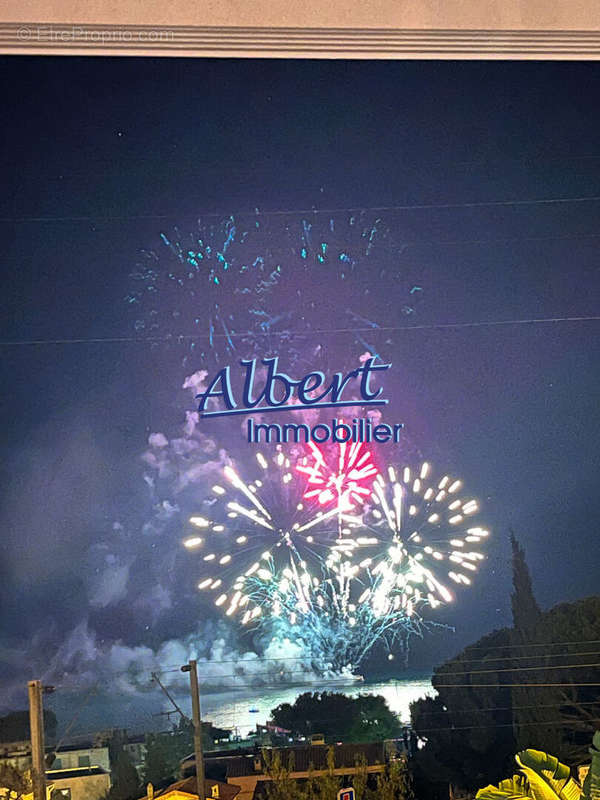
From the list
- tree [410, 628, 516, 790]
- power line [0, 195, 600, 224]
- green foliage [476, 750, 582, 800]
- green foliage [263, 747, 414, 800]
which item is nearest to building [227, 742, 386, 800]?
green foliage [263, 747, 414, 800]

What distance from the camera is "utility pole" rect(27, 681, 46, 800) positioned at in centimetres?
445

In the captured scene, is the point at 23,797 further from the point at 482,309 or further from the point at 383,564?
the point at 482,309

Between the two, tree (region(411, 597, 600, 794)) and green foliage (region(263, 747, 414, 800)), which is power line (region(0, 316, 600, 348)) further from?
green foliage (region(263, 747, 414, 800))

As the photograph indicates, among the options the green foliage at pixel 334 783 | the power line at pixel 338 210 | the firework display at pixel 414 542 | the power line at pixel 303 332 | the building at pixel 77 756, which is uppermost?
the power line at pixel 338 210

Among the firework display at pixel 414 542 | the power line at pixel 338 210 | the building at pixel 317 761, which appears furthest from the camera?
the power line at pixel 338 210

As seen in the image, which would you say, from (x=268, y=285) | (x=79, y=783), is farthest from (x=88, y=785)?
(x=268, y=285)

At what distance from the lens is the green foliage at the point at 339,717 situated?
4598 mm

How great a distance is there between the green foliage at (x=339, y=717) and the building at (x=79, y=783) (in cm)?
76

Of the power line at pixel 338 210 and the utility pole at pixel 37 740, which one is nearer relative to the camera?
the utility pole at pixel 37 740

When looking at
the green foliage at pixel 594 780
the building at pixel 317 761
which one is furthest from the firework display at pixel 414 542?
the green foliage at pixel 594 780

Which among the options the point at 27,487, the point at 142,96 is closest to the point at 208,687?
the point at 27,487

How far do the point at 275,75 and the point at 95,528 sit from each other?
2.18 m

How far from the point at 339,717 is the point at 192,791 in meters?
0.68

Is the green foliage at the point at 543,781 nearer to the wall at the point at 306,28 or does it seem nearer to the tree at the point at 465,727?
the tree at the point at 465,727
